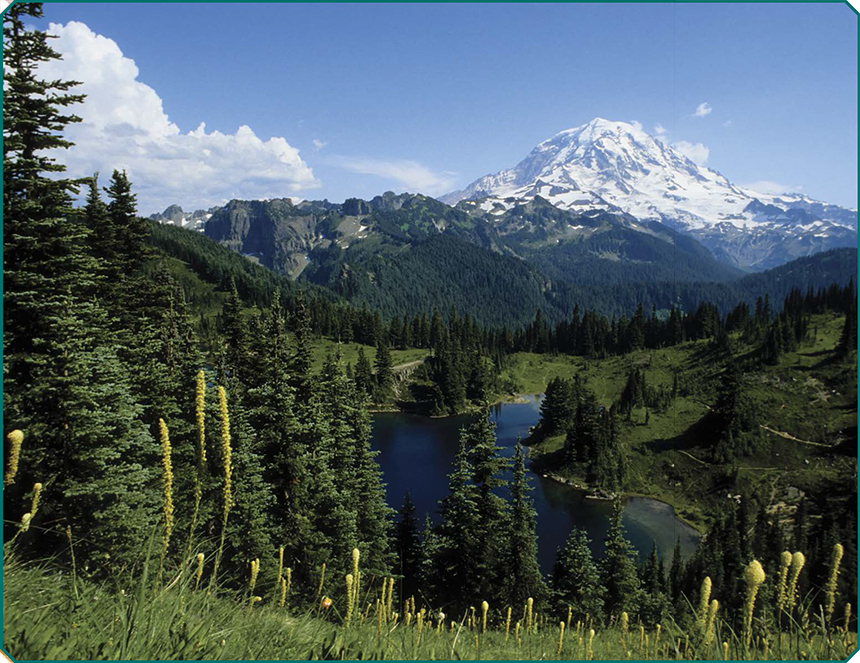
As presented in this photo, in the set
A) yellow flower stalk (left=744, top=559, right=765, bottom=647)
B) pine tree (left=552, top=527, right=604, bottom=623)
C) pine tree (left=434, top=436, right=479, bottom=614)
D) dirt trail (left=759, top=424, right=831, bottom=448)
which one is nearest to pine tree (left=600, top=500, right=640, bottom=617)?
pine tree (left=552, top=527, right=604, bottom=623)

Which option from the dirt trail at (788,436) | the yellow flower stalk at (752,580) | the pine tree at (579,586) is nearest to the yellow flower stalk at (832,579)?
the yellow flower stalk at (752,580)

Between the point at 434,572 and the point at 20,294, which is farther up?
the point at 20,294

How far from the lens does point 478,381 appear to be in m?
132

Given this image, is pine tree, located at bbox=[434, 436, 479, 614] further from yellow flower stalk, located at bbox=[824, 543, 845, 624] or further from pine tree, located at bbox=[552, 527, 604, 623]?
yellow flower stalk, located at bbox=[824, 543, 845, 624]

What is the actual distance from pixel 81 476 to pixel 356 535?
51.4 feet

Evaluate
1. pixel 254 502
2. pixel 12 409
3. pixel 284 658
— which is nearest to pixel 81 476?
pixel 12 409

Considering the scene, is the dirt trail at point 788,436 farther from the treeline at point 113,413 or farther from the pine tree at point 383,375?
the pine tree at point 383,375

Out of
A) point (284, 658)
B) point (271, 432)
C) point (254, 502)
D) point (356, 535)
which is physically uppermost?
point (284, 658)

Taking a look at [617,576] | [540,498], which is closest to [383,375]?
[540,498]

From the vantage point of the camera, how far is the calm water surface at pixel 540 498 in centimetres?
6109

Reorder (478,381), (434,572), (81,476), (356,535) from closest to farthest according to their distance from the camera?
(81,476) → (356,535) → (434,572) → (478,381)

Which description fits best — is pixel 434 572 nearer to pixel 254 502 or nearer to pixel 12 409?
pixel 254 502

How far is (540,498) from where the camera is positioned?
74.2 meters

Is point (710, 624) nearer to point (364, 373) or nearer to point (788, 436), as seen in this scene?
point (788, 436)
